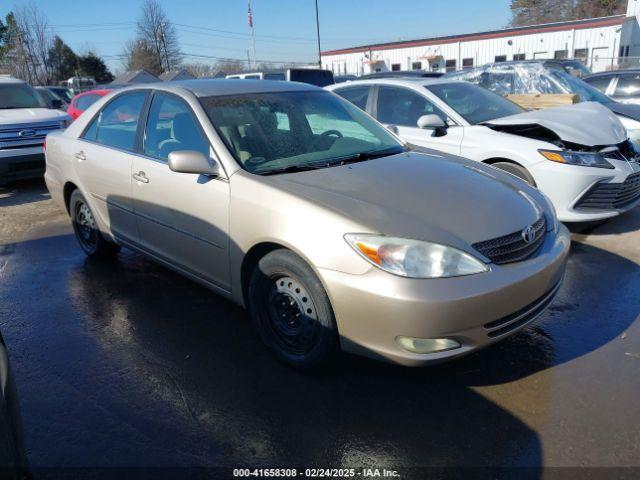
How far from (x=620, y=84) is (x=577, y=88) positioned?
8.32 ft

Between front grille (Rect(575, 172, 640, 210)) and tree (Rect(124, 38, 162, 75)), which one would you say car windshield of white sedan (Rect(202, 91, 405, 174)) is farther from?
tree (Rect(124, 38, 162, 75))

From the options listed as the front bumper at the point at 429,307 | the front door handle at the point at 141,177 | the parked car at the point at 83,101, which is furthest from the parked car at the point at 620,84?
the parked car at the point at 83,101

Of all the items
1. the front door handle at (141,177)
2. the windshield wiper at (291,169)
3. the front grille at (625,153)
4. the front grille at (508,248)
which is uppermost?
the windshield wiper at (291,169)

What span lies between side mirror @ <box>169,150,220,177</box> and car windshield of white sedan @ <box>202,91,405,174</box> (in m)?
0.20

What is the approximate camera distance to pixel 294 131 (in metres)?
3.64

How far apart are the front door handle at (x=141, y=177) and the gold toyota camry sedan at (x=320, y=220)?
15 mm

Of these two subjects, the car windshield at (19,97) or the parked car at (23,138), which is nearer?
the parked car at (23,138)

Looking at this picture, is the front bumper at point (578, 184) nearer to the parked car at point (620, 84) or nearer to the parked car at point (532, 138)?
the parked car at point (532, 138)

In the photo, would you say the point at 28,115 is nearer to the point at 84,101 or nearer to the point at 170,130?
the point at 84,101

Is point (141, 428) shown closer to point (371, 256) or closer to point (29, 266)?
point (371, 256)

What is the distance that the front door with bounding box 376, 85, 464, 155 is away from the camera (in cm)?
567

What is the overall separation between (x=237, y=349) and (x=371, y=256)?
1339mm

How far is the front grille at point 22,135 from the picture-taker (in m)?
8.12

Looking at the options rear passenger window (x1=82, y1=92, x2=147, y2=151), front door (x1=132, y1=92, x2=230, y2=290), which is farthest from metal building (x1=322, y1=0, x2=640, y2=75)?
front door (x1=132, y1=92, x2=230, y2=290)
